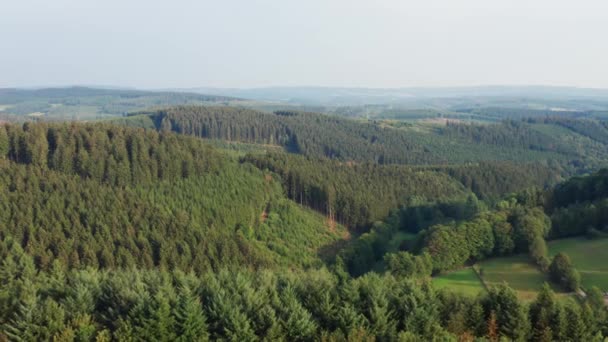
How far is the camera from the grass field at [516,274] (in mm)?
47250

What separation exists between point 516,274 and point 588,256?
10923 mm

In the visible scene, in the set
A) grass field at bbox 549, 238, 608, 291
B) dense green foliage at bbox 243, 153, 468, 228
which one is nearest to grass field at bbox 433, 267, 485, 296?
grass field at bbox 549, 238, 608, 291

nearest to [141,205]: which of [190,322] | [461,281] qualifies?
[190,322]

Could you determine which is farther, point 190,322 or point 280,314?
point 280,314

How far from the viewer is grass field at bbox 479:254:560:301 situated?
47250 mm

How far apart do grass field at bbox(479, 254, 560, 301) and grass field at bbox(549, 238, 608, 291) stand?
15.2ft

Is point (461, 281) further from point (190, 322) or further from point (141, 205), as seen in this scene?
point (141, 205)

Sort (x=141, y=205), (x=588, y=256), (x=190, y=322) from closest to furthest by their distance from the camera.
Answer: (x=190, y=322) → (x=588, y=256) → (x=141, y=205)

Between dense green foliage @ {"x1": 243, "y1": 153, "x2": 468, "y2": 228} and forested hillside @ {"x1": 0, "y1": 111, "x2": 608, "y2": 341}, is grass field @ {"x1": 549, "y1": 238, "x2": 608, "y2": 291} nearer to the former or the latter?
forested hillside @ {"x1": 0, "y1": 111, "x2": 608, "y2": 341}

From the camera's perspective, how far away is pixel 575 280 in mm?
45688

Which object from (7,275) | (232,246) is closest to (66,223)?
(7,275)

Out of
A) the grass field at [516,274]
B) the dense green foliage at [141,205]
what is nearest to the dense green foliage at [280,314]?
the dense green foliage at [141,205]

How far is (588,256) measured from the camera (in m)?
53.4

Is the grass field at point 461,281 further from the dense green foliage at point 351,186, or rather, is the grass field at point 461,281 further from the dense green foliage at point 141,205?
the dense green foliage at point 351,186
